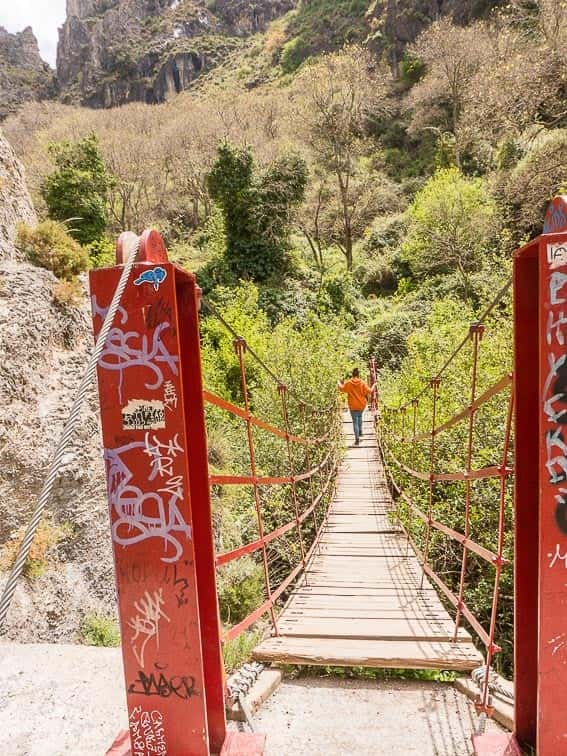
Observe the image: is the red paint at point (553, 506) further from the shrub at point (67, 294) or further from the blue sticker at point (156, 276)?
the shrub at point (67, 294)

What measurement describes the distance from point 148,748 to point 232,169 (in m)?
16.4

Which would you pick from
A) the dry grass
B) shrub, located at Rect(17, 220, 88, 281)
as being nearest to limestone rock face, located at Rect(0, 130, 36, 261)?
shrub, located at Rect(17, 220, 88, 281)

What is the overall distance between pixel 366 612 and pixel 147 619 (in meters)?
2.06

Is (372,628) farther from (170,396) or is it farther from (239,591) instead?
(239,591)

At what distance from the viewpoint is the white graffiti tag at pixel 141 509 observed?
3.80 ft

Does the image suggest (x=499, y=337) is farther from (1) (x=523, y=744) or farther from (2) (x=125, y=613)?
(2) (x=125, y=613)

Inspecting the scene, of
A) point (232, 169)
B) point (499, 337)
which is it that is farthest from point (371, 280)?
point (499, 337)

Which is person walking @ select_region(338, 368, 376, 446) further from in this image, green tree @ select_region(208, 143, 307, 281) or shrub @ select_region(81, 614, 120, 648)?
green tree @ select_region(208, 143, 307, 281)

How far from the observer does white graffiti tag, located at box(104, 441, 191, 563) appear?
45.6 inches

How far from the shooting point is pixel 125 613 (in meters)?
1.18

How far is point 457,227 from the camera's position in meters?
15.0

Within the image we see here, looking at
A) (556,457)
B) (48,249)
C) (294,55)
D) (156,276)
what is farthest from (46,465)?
(294,55)

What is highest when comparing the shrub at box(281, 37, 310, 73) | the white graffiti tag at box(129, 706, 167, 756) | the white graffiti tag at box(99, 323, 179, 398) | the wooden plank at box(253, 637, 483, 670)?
the shrub at box(281, 37, 310, 73)

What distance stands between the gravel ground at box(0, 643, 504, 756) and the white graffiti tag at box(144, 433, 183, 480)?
109 cm
